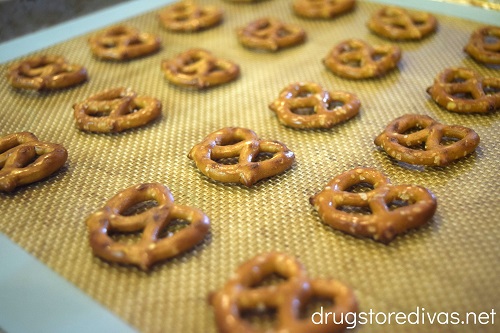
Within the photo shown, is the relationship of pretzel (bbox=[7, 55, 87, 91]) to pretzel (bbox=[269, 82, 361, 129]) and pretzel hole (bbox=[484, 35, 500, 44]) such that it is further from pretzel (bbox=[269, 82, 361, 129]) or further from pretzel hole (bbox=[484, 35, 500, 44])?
pretzel hole (bbox=[484, 35, 500, 44])

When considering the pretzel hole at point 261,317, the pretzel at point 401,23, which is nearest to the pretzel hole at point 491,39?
the pretzel at point 401,23

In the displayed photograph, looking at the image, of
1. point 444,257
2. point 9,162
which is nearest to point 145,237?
point 9,162

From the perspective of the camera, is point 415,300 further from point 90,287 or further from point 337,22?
point 337,22

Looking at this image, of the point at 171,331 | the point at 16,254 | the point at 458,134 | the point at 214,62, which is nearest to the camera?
the point at 171,331

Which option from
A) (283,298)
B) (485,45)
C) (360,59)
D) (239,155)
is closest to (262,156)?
(239,155)

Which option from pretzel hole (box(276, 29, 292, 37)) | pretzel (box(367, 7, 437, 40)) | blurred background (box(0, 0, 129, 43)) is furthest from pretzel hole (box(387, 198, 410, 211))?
blurred background (box(0, 0, 129, 43))

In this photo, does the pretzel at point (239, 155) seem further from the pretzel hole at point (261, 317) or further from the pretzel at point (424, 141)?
the pretzel hole at point (261, 317)

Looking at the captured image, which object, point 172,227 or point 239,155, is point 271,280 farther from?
point 239,155

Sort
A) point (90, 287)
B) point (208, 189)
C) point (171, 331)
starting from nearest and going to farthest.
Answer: point (171, 331), point (90, 287), point (208, 189)
